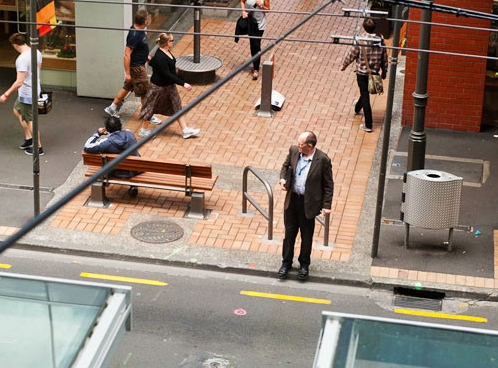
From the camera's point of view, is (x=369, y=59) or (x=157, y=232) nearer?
(x=157, y=232)

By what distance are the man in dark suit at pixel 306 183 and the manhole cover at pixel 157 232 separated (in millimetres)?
1829

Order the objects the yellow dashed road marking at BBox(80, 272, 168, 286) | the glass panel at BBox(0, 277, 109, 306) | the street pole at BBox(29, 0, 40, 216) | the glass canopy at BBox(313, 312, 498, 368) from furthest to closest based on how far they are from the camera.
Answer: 1. the street pole at BBox(29, 0, 40, 216)
2. the yellow dashed road marking at BBox(80, 272, 168, 286)
3. the glass panel at BBox(0, 277, 109, 306)
4. the glass canopy at BBox(313, 312, 498, 368)

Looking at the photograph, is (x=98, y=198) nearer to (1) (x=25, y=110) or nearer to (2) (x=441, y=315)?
(1) (x=25, y=110)

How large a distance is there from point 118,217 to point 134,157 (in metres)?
0.76

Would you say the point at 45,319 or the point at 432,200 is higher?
the point at 45,319

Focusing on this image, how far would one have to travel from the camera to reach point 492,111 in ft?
56.7

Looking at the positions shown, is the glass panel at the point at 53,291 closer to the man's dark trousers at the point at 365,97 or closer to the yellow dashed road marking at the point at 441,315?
the yellow dashed road marking at the point at 441,315

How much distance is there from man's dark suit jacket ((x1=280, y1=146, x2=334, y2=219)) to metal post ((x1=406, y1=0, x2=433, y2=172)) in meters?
2.33

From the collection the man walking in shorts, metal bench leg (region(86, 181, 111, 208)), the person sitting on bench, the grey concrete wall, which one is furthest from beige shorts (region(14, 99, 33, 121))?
the grey concrete wall

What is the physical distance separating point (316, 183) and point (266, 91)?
18.2ft

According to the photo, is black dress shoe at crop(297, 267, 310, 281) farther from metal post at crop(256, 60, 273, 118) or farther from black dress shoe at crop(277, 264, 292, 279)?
metal post at crop(256, 60, 273, 118)

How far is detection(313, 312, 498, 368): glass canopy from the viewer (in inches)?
308

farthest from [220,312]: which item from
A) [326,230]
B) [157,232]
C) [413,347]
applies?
[413,347]

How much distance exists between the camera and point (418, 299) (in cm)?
1219
